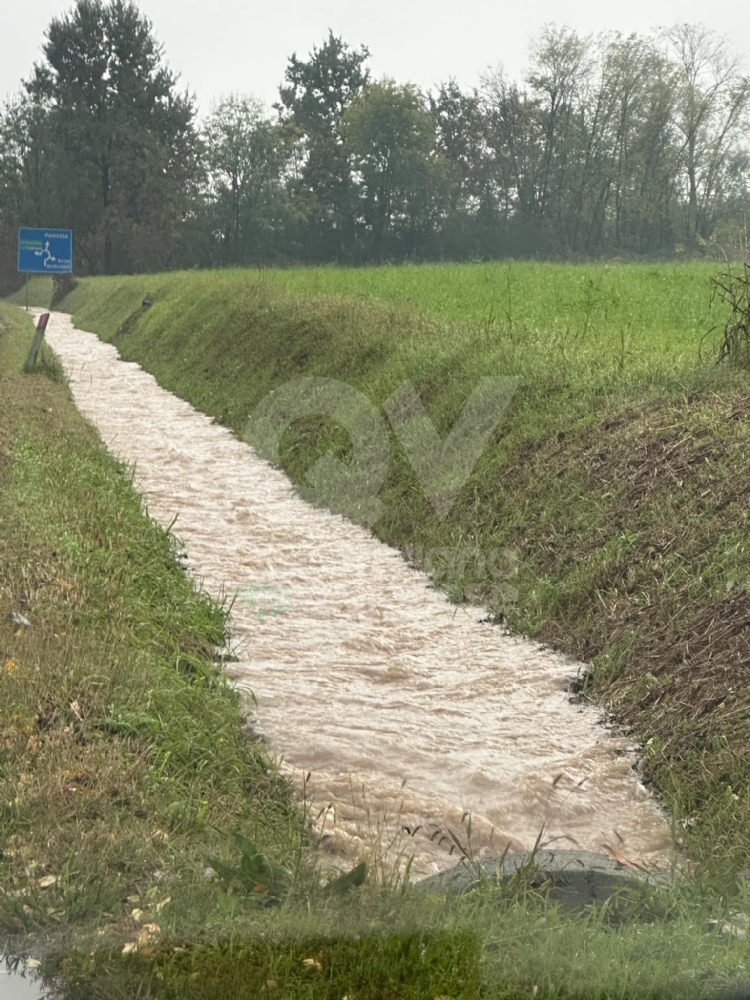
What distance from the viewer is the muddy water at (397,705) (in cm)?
448

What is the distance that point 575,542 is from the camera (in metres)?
7.02

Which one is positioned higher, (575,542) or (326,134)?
(326,134)

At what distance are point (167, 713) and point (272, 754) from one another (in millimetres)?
500

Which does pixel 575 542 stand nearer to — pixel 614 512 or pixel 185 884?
pixel 614 512

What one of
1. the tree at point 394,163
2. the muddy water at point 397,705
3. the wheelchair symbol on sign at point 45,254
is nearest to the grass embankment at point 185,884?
the muddy water at point 397,705

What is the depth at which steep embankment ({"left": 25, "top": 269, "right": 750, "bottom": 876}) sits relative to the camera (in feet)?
16.5

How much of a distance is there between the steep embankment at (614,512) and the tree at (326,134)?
21.0 metres

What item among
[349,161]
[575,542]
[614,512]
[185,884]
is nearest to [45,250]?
[349,161]

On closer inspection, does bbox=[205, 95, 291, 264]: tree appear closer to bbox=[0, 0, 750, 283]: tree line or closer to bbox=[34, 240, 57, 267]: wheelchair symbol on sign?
bbox=[0, 0, 750, 283]: tree line

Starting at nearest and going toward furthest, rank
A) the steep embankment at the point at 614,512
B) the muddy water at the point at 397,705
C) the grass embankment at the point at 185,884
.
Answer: the grass embankment at the point at 185,884 → the muddy water at the point at 397,705 → the steep embankment at the point at 614,512

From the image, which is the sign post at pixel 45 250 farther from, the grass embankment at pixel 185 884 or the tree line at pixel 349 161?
the grass embankment at pixel 185 884

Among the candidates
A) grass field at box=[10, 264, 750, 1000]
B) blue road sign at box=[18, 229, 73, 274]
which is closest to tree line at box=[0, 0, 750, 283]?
blue road sign at box=[18, 229, 73, 274]

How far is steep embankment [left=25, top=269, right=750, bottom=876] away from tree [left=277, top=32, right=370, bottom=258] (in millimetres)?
21025

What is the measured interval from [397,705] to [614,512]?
6.79 feet
